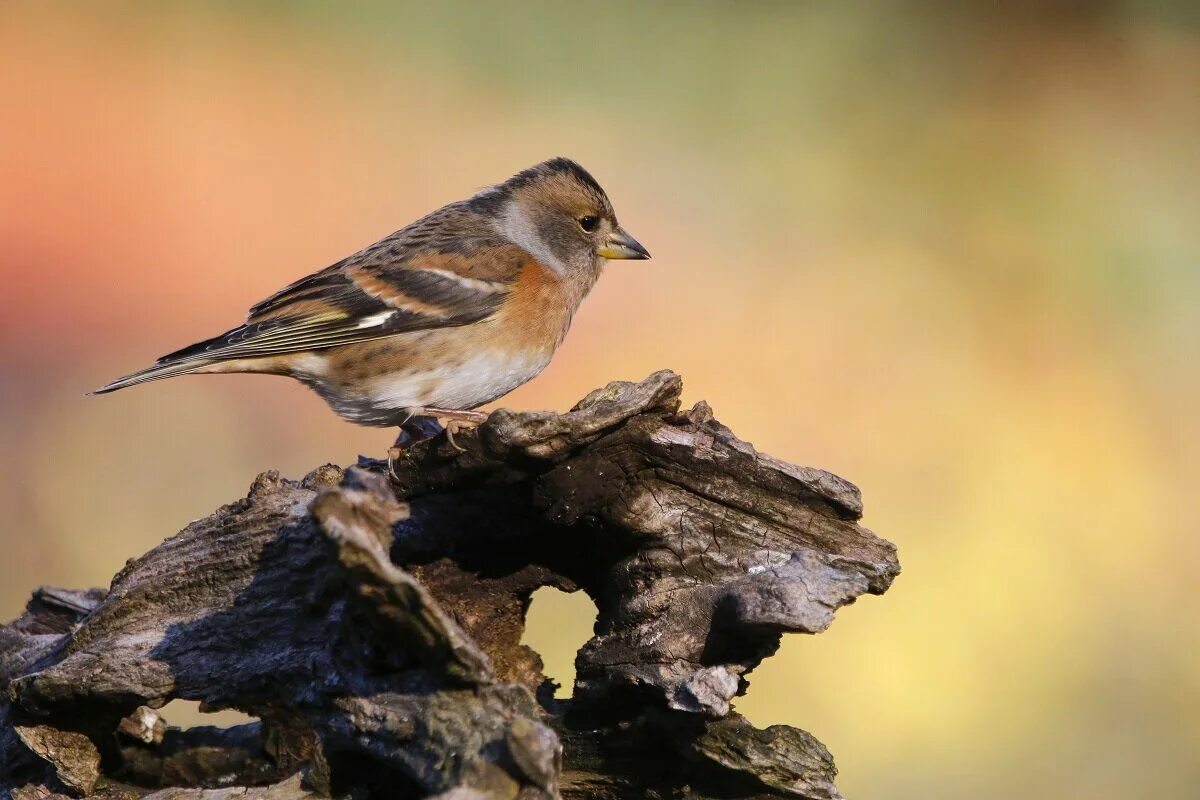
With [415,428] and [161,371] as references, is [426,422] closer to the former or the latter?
[415,428]

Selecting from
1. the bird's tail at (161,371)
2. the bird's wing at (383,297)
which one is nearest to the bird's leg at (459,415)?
the bird's wing at (383,297)

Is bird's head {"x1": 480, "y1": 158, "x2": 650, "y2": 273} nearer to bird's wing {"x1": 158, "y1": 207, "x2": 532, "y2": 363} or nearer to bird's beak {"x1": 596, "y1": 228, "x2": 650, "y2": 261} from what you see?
bird's beak {"x1": 596, "y1": 228, "x2": 650, "y2": 261}

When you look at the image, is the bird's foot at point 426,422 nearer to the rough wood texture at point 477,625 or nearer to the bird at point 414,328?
the bird at point 414,328

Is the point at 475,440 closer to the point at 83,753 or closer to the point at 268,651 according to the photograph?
the point at 268,651

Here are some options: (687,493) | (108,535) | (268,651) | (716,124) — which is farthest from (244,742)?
(716,124)

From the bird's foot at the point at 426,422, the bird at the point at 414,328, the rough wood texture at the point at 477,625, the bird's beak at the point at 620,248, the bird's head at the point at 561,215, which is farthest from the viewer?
the bird's beak at the point at 620,248

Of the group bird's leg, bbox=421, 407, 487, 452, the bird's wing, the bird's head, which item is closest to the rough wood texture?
bird's leg, bbox=421, 407, 487, 452
